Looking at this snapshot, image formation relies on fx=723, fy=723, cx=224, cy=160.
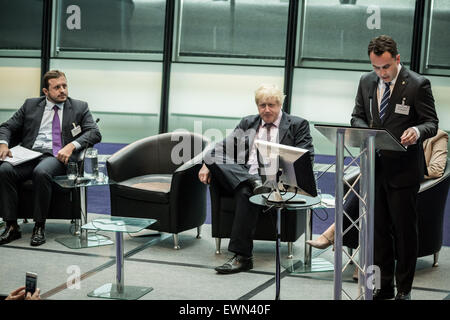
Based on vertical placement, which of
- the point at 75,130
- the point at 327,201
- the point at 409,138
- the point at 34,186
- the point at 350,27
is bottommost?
the point at 34,186

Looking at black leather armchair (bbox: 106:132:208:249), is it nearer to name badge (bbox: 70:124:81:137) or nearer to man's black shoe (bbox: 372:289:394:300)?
name badge (bbox: 70:124:81:137)

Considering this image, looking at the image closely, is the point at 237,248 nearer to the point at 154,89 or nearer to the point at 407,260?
the point at 407,260

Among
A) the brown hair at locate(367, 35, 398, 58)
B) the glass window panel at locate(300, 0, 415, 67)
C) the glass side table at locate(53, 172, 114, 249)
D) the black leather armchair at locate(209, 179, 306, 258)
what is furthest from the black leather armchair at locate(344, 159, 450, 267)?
the glass window panel at locate(300, 0, 415, 67)

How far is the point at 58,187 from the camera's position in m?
5.70

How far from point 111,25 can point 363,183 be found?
649 centimetres

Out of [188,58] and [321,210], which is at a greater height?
[188,58]

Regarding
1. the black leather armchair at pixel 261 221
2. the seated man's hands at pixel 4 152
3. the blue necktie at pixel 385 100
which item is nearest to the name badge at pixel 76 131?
the seated man's hands at pixel 4 152

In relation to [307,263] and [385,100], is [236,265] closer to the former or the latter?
[307,263]

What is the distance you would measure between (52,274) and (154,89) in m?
4.83

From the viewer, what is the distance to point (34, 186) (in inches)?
223

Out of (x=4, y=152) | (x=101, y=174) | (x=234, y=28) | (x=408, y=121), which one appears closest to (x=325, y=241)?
(x=408, y=121)

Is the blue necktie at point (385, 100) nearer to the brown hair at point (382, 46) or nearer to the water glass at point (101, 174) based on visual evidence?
the brown hair at point (382, 46)

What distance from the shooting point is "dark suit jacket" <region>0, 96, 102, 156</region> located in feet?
19.6
